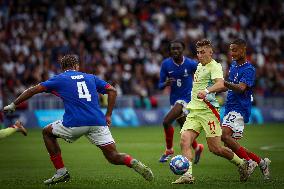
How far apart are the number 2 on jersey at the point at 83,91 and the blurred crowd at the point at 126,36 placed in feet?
54.5

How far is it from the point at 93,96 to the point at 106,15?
2189 centimetres

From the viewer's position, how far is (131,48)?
32750 millimetres

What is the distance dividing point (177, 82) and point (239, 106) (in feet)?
14.9

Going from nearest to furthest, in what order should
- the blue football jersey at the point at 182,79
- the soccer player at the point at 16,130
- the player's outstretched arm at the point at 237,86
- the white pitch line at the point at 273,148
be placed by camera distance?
the soccer player at the point at 16,130 → the player's outstretched arm at the point at 237,86 → the blue football jersey at the point at 182,79 → the white pitch line at the point at 273,148

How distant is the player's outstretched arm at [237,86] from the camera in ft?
40.9

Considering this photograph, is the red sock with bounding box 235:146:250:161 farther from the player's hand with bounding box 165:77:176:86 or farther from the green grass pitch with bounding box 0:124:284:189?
the player's hand with bounding box 165:77:176:86

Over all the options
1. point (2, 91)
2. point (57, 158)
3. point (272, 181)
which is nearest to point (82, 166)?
point (57, 158)

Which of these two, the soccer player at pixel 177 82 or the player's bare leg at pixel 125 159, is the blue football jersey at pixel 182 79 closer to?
the soccer player at pixel 177 82

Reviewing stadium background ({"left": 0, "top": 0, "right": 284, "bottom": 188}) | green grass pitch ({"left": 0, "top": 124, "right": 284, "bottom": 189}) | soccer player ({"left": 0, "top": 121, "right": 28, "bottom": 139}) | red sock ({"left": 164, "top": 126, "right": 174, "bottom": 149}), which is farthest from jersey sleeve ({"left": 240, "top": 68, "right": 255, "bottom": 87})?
stadium background ({"left": 0, "top": 0, "right": 284, "bottom": 188})

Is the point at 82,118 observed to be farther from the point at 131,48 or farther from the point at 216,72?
the point at 131,48

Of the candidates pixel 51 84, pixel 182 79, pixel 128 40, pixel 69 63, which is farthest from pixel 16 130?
pixel 128 40

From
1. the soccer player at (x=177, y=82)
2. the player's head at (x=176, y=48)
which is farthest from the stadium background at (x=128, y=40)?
the player's head at (x=176, y=48)

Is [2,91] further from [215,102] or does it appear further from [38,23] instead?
[215,102]

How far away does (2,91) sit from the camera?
1105 inches
